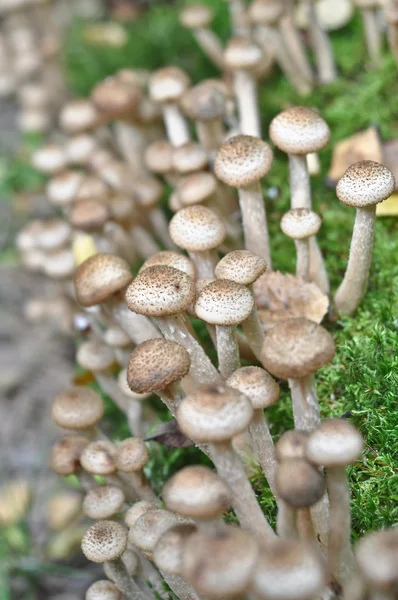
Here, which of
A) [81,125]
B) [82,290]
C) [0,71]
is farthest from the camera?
[0,71]

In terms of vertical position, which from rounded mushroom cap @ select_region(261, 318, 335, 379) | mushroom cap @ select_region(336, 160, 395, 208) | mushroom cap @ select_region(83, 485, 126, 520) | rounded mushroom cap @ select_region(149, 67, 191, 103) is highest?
rounded mushroom cap @ select_region(149, 67, 191, 103)

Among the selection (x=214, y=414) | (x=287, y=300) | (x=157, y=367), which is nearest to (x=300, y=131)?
(x=287, y=300)

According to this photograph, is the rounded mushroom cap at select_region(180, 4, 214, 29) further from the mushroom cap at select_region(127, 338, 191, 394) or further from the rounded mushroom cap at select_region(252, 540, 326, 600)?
the rounded mushroom cap at select_region(252, 540, 326, 600)

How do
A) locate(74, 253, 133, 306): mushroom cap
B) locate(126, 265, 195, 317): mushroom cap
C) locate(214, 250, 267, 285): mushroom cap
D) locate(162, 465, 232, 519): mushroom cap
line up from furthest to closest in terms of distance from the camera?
1. locate(74, 253, 133, 306): mushroom cap
2. locate(214, 250, 267, 285): mushroom cap
3. locate(126, 265, 195, 317): mushroom cap
4. locate(162, 465, 232, 519): mushroom cap

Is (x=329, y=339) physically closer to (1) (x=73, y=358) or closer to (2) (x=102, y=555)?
(2) (x=102, y=555)

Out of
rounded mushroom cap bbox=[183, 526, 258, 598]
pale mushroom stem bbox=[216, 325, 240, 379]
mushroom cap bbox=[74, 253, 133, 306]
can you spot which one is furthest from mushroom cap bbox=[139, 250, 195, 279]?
rounded mushroom cap bbox=[183, 526, 258, 598]

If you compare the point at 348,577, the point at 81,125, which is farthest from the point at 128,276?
the point at 81,125
